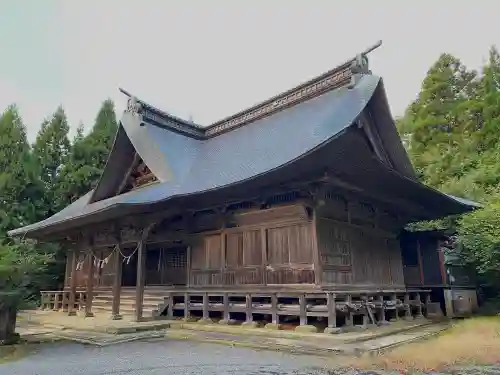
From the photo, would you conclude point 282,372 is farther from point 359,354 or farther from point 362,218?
point 362,218

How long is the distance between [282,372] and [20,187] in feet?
61.6

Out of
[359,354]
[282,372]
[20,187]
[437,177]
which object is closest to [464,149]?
[437,177]

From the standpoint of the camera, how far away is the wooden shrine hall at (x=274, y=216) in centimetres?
888

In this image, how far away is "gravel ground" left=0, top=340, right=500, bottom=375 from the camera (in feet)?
17.1

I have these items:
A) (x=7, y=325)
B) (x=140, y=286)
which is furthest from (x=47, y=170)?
(x=7, y=325)

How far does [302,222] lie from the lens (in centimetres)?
943

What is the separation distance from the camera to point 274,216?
988 cm

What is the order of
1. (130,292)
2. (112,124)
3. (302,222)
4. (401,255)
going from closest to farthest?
(302,222) → (130,292) → (401,255) → (112,124)

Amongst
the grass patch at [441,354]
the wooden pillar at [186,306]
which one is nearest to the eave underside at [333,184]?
the wooden pillar at [186,306]

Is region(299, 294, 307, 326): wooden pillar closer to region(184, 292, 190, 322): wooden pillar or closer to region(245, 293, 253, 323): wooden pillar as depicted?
region(245, 293, 253, 323): wooden pillar

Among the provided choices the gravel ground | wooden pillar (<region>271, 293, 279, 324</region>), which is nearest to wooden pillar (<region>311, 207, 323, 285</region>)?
wooden pillar (<region>271, 293, 279, 324</region>)

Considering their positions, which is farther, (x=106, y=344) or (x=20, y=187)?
(x=20, y=187)

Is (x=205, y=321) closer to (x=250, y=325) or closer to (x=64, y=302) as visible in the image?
(x=250, y=325)

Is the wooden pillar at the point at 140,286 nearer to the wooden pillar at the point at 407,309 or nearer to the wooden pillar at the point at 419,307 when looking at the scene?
the wooden pillar at the point at 407,309
